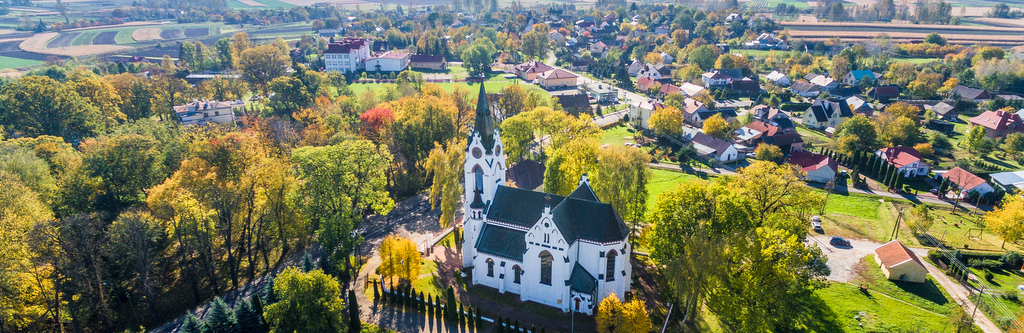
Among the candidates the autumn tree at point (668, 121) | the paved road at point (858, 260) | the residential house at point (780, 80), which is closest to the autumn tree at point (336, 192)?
the paved road at point (858, 260)

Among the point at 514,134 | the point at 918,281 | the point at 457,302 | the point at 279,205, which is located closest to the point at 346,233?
the point at 279,205

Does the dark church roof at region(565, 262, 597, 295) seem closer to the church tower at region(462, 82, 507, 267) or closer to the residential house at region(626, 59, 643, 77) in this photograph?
the church tower at region(462, 82, 507, 267)

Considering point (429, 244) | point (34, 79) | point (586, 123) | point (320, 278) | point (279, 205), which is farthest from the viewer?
point (34, 79)

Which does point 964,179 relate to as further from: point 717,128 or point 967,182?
point 717,128

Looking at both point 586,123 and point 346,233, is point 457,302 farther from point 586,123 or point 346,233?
point 586,123

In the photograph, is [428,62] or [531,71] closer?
[531,71]

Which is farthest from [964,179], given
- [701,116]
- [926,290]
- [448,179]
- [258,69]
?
[258,69]
